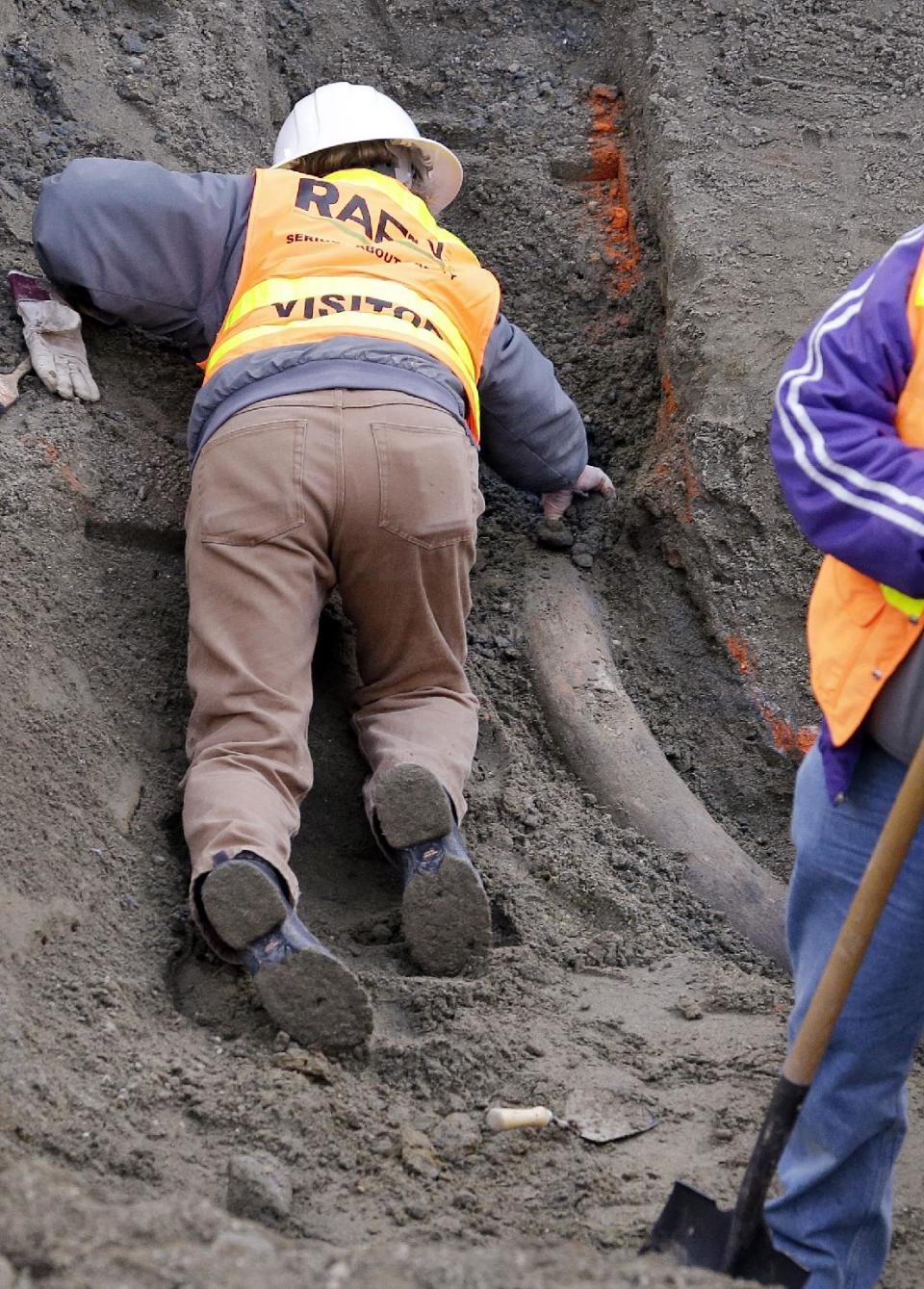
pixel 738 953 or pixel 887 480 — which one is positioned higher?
pixel 887 480

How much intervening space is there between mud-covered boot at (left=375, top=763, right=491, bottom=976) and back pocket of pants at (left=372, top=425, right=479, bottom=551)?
1.86 ft

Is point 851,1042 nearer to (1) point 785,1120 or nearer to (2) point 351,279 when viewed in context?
(1) point 785,1120

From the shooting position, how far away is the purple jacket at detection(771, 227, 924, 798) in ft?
6.09

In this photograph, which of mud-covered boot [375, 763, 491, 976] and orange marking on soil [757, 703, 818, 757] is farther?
orange marking on soil [757, 703, 818, 757]

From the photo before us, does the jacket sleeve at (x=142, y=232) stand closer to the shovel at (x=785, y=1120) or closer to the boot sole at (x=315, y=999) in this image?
the boot sole at (x=315, y=999)

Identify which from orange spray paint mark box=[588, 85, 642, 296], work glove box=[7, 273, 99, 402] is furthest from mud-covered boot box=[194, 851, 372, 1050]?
orange spray paint mark box=[588, 85, 642, 296]

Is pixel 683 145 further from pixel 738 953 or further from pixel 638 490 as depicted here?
pixel 738 953

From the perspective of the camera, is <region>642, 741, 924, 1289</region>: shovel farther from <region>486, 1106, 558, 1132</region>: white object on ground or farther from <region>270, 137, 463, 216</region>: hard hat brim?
<region>270, 137, 463, 216</region>: hard hat brim

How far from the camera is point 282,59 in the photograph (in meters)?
5.16

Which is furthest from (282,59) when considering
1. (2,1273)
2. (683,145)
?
(2,1273)

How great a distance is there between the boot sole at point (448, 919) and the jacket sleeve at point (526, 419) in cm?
145

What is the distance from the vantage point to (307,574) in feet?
10.4

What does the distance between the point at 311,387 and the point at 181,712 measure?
35.2 inches

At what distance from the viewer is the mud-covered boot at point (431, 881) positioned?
9.70 ft
